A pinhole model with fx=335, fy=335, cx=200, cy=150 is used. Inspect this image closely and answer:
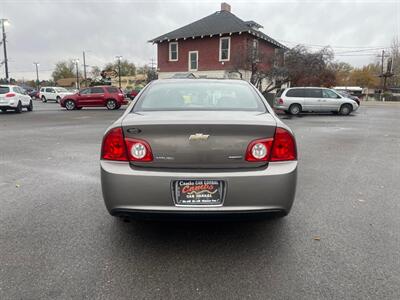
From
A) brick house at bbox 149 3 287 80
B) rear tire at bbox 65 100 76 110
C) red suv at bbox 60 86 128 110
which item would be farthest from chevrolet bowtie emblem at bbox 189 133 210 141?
brick house at bbox 149 3 287 80

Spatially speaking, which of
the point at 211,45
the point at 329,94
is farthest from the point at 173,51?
the point at 329,94

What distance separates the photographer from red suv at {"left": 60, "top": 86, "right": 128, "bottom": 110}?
23.4 meters

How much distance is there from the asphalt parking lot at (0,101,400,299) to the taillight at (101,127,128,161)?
34.3 inches

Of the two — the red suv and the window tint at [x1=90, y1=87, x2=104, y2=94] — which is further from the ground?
the window tint at [x1=90, y1=87, x2=104, y2=94]

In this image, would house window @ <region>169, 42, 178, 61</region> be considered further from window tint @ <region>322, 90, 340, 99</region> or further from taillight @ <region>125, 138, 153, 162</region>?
taillight @ <region>125, 138, 153, 162</region>

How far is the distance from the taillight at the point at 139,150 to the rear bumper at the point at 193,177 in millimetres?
104

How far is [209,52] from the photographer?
32.9 metres

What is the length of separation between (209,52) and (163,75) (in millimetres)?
6030

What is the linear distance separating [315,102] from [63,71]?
9207 cm

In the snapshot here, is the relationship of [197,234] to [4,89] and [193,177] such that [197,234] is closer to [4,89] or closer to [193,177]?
[193,177]

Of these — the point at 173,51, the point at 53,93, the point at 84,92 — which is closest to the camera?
the point at 84,92

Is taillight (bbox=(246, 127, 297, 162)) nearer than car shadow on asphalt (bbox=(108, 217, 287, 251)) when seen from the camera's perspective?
Yes

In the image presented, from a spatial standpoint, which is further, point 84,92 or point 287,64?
point 287,64

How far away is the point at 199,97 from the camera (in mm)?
3623
